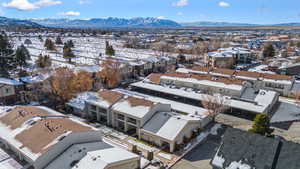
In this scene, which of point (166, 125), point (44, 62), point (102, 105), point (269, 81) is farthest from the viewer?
point (44, 62)

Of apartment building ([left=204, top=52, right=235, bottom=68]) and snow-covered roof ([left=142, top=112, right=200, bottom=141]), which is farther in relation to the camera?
apartment building ([left=204, top=52, right=235, bottom=68])

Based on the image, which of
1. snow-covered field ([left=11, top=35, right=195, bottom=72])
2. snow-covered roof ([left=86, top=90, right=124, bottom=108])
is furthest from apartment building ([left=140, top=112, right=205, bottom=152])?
snow-covered field ([left=11, top=35, right=195, bottom=72])

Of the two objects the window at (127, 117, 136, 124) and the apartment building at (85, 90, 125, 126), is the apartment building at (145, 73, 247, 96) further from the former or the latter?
the window at (127, 117, 136, 124)

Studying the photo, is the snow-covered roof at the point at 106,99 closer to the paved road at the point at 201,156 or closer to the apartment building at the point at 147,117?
the apartment building at the point at 147,117

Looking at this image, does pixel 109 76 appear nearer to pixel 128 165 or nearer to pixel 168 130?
pixel 168 130

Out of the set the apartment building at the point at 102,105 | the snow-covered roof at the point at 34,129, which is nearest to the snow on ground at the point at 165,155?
the snow-covered roof at the point at 34,129

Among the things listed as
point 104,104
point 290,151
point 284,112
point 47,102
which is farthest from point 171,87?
point 290,151

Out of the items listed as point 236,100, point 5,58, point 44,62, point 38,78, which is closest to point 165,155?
point 236,100
